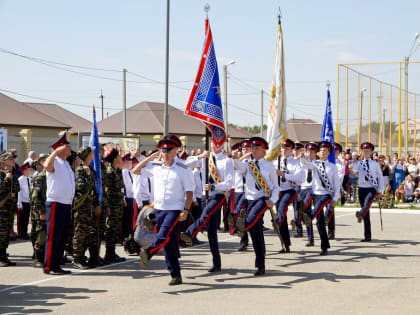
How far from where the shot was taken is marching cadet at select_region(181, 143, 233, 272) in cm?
994

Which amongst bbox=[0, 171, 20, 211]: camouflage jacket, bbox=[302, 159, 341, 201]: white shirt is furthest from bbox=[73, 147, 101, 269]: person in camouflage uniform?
bbox=[302, 159, 341, 201]: white shirt

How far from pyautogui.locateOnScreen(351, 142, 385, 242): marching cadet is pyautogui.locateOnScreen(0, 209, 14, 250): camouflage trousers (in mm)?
6684

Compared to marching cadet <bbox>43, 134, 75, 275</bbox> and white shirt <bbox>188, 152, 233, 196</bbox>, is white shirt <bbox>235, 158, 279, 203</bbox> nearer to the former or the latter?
white shirt <bbox>188, 152, 233, 196</bbox>

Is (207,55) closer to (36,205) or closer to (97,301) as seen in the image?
(36,205)

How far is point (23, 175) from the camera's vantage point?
15.3 meters

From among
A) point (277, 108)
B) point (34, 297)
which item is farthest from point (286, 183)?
point (34, 297)

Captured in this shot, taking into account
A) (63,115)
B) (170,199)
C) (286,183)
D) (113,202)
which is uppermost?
(63,115)

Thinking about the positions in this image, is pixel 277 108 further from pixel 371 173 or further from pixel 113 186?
pixel 113 186

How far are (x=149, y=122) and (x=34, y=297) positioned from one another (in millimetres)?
48652

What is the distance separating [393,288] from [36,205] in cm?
542

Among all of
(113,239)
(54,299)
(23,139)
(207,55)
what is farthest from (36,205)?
(23,139)

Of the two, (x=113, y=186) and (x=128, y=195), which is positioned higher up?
(x=113, y=186)

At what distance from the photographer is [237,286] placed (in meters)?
8.65

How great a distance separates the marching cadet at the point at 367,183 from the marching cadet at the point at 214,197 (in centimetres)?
388
